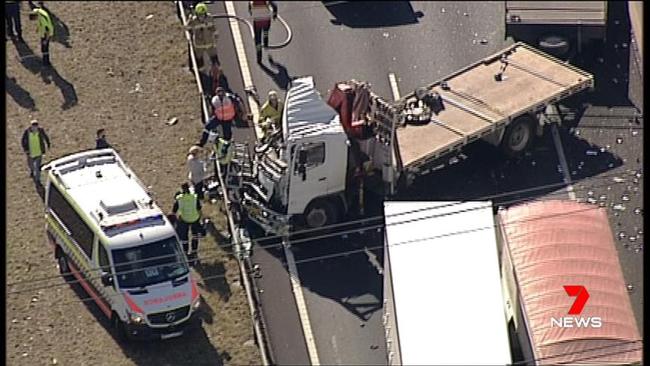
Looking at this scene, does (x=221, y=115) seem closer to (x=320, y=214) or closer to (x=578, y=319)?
(x=320, y=214)

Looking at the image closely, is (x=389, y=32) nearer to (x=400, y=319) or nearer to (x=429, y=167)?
(x=429, y=167)

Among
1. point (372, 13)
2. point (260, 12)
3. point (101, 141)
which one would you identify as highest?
point (260, 12)

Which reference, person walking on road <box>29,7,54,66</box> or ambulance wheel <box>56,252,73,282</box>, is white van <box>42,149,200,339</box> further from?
person walking on road <box>29,7,54,66</box>

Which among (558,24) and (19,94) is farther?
(19,94)

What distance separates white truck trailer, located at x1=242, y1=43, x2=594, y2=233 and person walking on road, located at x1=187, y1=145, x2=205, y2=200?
3.24 ft

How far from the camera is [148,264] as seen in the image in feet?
94.8

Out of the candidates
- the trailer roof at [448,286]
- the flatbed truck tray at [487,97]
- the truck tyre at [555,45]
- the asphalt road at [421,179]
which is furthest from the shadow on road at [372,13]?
the trailer roof at [448,286]

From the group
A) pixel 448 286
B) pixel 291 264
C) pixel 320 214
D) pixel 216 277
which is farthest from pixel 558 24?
pixel 448 286

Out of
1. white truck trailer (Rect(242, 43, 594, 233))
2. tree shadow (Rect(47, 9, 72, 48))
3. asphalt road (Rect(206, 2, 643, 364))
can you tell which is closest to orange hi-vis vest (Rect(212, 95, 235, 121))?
asphalt road (Rect(206, 2, 643, 364))

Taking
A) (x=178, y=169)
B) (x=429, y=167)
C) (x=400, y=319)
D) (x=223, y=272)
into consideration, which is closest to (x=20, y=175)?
(x=178, y=169)

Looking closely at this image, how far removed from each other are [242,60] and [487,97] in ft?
19.9

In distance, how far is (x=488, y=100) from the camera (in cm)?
3247

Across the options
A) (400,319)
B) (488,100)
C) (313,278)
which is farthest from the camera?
(488,100)

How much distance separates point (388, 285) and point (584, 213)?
350 centimetres
